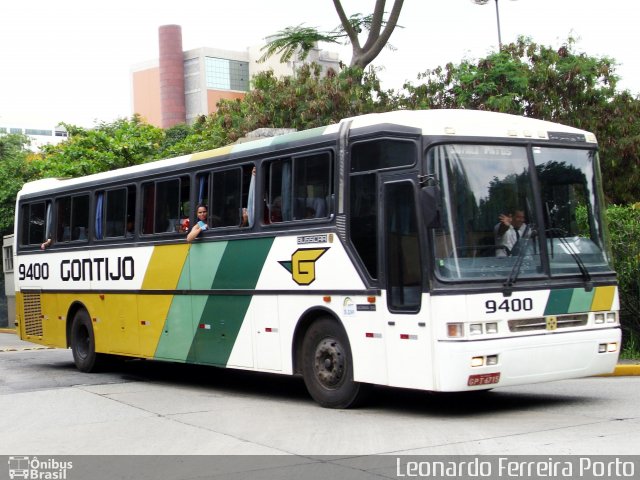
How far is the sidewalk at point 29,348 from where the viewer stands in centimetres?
1401

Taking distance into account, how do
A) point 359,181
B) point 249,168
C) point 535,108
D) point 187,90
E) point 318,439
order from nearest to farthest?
point 318,439 → point 359,181 → point 249,168 → point 535,108 → point 187,90

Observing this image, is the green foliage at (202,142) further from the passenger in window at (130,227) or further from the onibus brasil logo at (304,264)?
the onibus brasil logo at (304,264)

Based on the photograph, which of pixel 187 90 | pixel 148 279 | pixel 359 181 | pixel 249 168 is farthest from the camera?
pixel 187 90

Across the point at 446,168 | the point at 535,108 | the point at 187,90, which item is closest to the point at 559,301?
the point at 446,168

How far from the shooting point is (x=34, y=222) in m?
18.7

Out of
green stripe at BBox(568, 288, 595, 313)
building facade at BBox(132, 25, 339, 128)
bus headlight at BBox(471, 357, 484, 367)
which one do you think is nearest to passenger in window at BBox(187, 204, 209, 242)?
bus headlight at BBox(471, 357, 484, 367)

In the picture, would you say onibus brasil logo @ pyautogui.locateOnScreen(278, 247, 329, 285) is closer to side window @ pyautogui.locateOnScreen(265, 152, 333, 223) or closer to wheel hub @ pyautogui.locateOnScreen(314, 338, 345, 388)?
side window @ pyautogui.locateOnScreen(265, 152, 333, 223)

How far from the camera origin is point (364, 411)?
36.7ft

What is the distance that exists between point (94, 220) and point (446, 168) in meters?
8.22

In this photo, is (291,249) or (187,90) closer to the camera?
(291,249)

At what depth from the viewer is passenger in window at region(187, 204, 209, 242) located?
13.6 metres

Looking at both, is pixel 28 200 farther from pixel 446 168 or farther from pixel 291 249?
pixel 446 168

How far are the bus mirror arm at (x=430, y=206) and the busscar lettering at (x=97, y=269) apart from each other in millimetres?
6803
